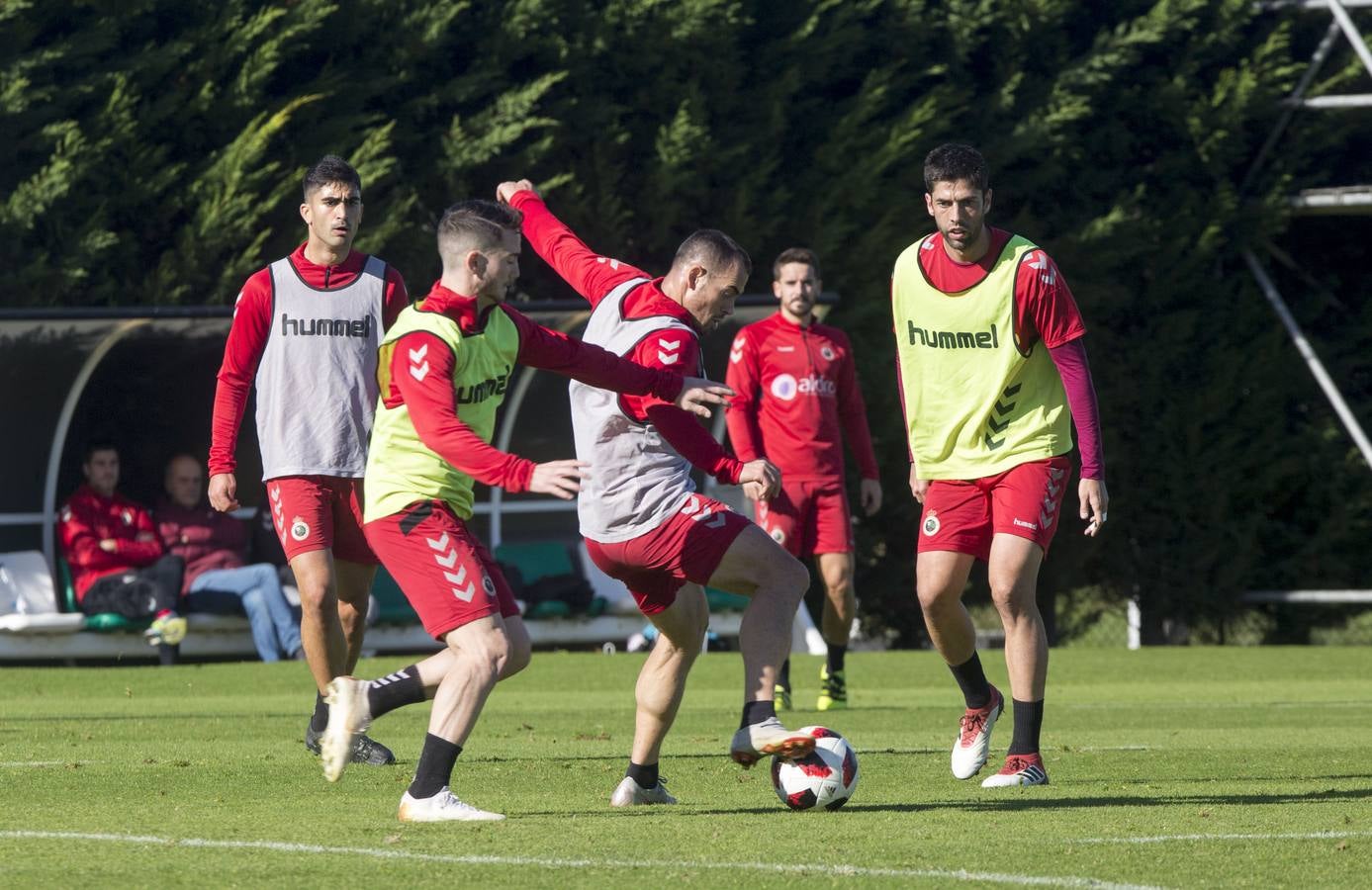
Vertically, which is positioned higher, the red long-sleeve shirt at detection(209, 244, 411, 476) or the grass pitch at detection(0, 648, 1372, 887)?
the red long-sleeve shirt at detection(209, 244, 411, 476)

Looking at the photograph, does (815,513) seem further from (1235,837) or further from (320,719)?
(1235,837)

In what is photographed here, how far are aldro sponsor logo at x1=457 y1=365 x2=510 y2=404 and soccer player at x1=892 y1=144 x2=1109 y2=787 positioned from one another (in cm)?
181

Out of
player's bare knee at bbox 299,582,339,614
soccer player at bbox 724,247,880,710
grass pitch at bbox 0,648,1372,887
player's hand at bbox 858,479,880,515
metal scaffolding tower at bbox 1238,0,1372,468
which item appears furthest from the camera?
metal scaffolding tower at bbox 1238,0,1372,468

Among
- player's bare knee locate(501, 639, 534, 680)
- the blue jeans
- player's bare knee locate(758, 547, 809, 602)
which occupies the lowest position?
the blue jeans

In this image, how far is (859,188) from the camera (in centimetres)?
1922

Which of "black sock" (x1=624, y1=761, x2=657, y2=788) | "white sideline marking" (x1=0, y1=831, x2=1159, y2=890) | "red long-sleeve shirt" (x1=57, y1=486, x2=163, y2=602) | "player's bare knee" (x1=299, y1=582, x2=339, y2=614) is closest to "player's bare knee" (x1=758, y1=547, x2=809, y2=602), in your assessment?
"black sock" (x1=624, y1=761, x2=657, y2=788)

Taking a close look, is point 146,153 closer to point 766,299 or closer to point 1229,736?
point 766,299

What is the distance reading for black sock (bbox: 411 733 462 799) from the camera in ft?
20.8

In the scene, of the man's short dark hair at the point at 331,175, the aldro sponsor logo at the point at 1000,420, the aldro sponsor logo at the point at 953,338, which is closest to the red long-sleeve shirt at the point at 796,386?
the man's short dark hair at the point at 331,175

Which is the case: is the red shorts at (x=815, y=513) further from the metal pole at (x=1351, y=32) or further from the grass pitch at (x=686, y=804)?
the metal pole at (x=1351, y=32)

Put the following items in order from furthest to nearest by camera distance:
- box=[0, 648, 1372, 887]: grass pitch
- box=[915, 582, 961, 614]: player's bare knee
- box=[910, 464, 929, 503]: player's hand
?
box=[910, 464, 929, 503]: player's hand
box=[915, 582, 961, 614]: player's bare knee
box=[0, 648, 1372, 887]: grass pitch

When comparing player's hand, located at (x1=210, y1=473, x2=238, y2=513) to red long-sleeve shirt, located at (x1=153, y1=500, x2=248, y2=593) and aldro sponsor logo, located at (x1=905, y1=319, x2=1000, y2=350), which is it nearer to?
aldro sponsor logo, located at (x1=905, y1=319, x2=1000, y2=350)

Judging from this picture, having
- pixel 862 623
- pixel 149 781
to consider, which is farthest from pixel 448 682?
pixel 862 623

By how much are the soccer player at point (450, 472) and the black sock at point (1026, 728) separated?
1803 millimetres
